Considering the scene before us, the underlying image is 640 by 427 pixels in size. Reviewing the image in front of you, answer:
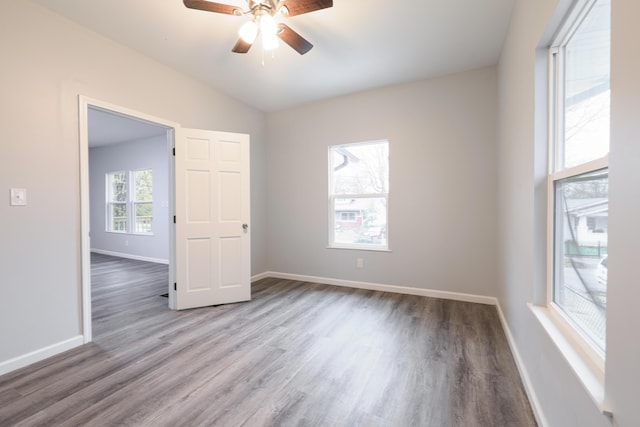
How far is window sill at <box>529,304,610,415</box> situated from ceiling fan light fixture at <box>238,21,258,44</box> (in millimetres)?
2669

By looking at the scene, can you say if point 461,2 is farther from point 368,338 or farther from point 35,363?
point 35,363

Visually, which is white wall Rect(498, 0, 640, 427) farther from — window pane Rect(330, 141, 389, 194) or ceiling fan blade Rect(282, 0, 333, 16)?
window pane Rect(330, 141, 389, 194)

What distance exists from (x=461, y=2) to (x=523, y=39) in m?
0.62

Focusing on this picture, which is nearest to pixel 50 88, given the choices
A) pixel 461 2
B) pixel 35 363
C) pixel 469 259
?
pixel 35 363

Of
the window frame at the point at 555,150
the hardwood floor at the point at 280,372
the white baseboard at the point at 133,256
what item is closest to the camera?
the window frame at the point at 555,150

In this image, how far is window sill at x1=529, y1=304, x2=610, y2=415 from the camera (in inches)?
36.9

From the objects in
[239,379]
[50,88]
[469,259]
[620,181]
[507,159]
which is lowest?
[239,379]

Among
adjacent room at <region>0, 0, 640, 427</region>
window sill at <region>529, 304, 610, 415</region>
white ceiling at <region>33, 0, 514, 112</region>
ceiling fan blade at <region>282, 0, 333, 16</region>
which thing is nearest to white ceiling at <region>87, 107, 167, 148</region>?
white ceiling at <region>33, 0, 514, 112</region>

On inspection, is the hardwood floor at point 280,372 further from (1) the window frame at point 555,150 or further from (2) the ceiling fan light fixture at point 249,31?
(2) the ceiling fan light fixture at point 249,31

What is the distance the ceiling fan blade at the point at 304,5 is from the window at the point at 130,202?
18.5 feet

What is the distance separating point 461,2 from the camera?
2.18m

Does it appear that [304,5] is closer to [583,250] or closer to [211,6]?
[211,6]

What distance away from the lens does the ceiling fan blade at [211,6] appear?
6.19ft

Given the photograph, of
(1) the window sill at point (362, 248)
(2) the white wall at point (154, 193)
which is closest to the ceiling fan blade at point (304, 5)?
→ (1) the window sill at point (362, 248)
